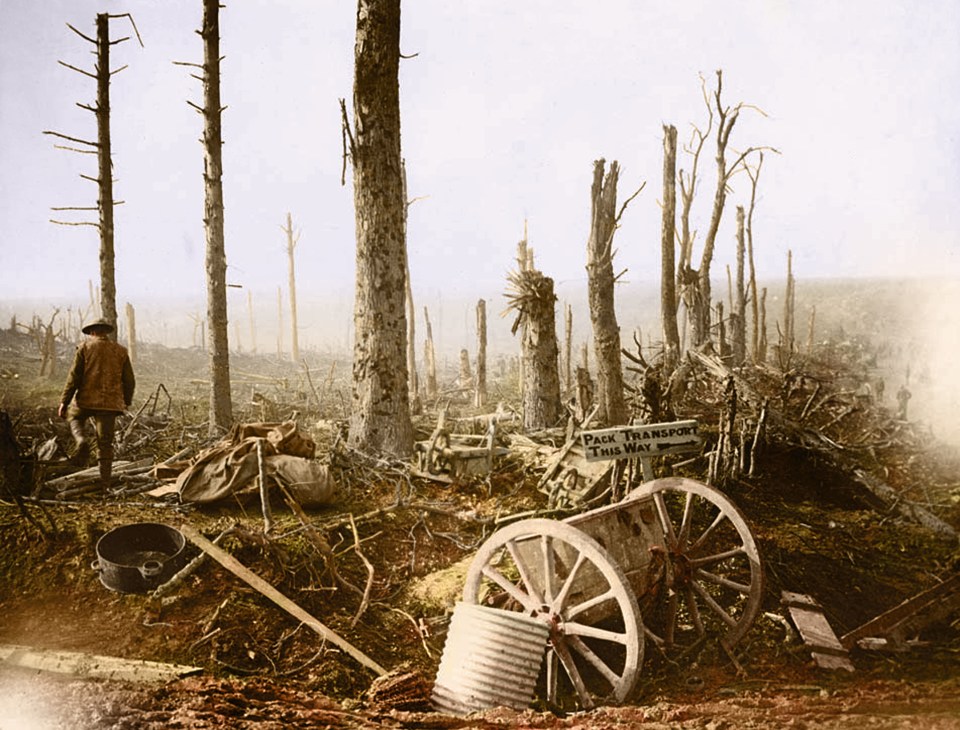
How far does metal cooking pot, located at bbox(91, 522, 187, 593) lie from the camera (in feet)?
12.3

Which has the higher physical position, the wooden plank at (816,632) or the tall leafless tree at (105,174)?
the tall leafless tree at (105,174)

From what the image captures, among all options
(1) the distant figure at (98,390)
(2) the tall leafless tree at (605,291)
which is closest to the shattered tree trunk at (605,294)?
(2) the tall leafless tree at (605,291)

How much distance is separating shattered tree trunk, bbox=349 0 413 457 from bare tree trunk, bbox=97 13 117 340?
15.0 feet

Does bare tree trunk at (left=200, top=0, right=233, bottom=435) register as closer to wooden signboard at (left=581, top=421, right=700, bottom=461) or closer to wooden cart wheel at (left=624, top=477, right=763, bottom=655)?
wooden signboard at (left=581, top=421, right=700, bottom=461)

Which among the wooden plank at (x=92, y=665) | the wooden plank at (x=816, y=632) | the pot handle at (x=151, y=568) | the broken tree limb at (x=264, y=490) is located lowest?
the wooden plank at (x=816, y=632)

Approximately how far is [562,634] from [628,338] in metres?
49.5

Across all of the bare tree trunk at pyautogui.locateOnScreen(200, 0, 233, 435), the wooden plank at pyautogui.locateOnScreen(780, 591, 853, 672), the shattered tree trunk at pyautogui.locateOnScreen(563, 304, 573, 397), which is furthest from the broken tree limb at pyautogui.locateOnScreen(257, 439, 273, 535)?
the shattered tree trunk at pyautogui.locateOnScreen(563, 304, 573, 397)

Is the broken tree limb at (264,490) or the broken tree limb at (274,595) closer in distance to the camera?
the broken tree limb at (274,595)

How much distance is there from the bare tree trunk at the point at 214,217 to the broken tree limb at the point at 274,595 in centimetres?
486

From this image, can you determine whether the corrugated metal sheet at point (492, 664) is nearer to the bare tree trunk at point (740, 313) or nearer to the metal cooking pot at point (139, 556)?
the metal cooking pot at point (139, 556)

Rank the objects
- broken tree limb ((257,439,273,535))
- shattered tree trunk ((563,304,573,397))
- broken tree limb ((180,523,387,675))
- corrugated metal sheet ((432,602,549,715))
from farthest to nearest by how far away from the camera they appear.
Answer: shattered tree trunk ((563,304,573,397)) < broken tree limb ((257,439,273,535)) < broken tree limb ((180,523,387,675)) < corrugated metal sheet ((432,602,549,715))

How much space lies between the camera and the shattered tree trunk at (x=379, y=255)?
6543 mm

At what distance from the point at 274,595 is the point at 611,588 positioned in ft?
7.41

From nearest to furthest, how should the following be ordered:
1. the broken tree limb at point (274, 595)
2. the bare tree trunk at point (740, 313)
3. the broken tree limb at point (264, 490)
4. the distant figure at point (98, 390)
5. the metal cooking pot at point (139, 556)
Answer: the broken tree limb at point (274, 595) < the metal cooking pot at point (139, 556) < the broken tree limb at point (264, 490) < the distant figure at point (98, 390) < the bare tree trunk at point (740, 313)
